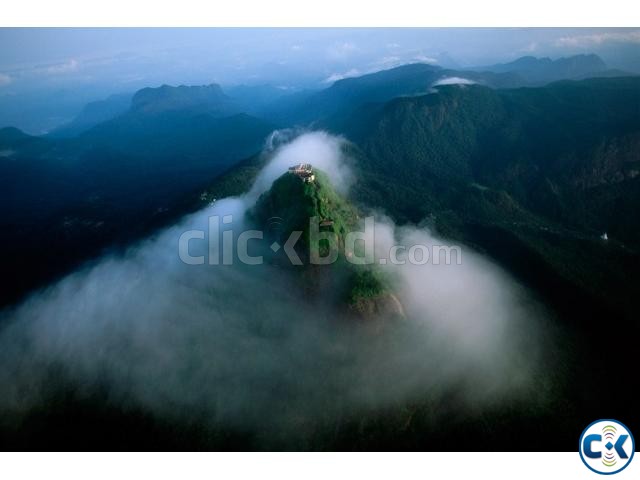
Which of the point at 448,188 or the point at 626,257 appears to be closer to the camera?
the point at 626,257

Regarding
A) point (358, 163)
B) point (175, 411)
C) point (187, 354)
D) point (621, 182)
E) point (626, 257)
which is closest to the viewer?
point (175, 411)

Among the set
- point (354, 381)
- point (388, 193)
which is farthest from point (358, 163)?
point (354, 381)

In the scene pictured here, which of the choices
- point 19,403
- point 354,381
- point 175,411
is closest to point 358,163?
point 354,381

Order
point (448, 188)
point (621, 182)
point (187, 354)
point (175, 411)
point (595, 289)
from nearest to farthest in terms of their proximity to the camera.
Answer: point (175, 411), point (187, 354), point (595, 289), point (621, 182), point (448, 188)

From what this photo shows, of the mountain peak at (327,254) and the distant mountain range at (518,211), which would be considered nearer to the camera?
the mountain peak at (327,254)

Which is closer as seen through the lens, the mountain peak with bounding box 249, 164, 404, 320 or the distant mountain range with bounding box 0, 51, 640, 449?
the mountain peak with bounding box 249, 164, 404, 320

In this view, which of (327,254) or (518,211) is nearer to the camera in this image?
(327,254)

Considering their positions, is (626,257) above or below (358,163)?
below

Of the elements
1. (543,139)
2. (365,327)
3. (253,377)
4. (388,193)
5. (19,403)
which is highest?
(543,139)

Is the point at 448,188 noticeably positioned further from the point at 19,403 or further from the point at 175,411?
the point at 19,403

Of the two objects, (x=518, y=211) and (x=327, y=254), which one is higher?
(x=327, y=254)
